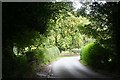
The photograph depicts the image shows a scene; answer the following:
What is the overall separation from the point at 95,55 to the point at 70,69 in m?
0.67

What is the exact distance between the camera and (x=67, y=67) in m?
5.92

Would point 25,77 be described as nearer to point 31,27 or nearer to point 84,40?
point 31,27

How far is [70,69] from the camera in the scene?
5.88 meters

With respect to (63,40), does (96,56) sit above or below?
below

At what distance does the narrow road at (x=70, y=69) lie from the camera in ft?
19.0

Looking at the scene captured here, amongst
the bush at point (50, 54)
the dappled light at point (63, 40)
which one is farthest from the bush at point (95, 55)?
the bush at point (50, 54)

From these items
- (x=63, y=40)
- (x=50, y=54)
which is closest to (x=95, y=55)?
(x=63, y=40)

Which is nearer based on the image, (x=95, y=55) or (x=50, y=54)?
(x=50, y=54)

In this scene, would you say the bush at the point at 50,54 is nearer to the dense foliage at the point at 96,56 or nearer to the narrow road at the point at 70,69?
the narrow road at the point at 70,69

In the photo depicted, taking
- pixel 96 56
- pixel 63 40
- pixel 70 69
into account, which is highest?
pixel 63 40

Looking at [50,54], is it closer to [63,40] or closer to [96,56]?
[63,40]

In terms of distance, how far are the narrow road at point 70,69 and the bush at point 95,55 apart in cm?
16

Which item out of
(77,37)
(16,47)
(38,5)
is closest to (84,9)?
(77,37)

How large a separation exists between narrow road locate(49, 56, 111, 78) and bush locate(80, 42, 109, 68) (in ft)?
0.54
